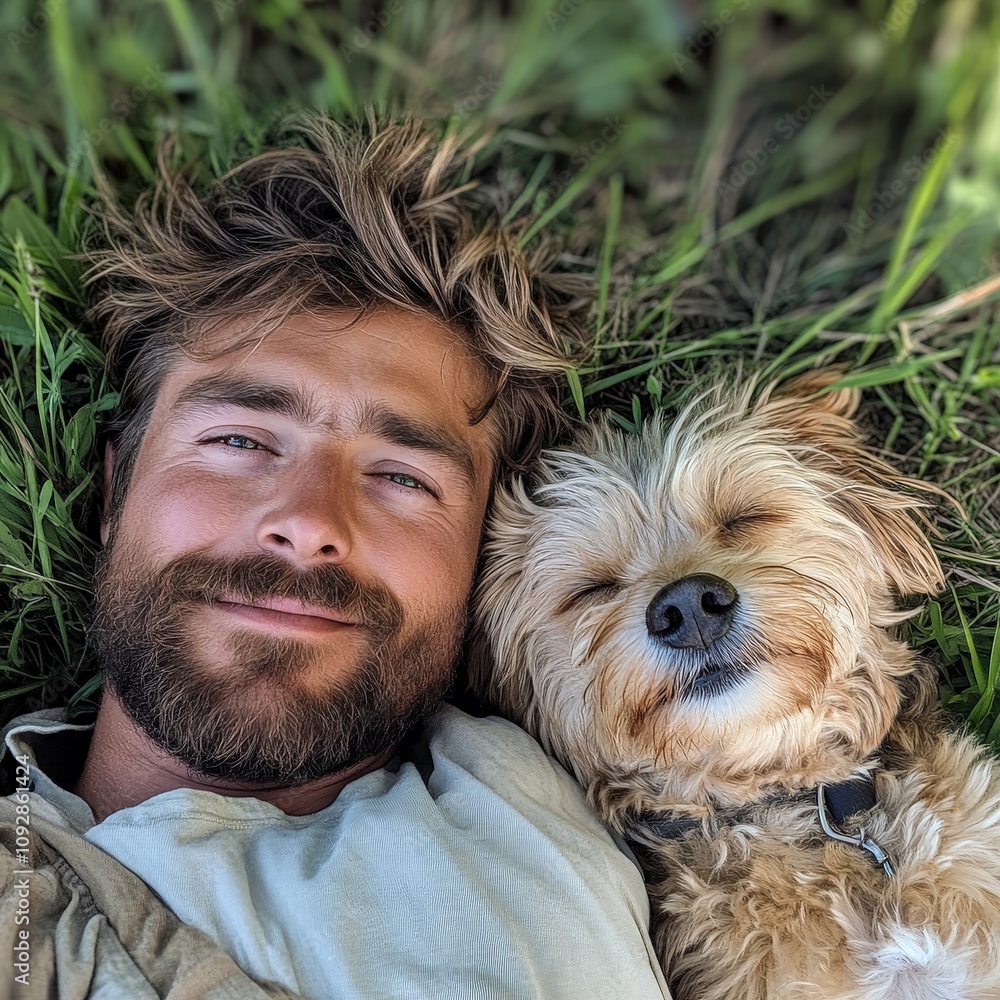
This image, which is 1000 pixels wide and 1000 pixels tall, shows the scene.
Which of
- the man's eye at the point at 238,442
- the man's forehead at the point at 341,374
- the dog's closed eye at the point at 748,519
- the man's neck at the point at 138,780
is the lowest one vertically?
the man's neck at the point at 138,780

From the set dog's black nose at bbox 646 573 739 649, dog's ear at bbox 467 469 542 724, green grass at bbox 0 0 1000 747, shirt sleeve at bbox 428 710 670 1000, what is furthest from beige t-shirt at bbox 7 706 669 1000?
green grass at bbox 0 0 1000 747

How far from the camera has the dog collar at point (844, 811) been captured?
287 centimetres

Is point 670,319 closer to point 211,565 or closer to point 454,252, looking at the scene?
point 454,252

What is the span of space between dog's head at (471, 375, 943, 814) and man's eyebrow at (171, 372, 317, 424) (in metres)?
0.86

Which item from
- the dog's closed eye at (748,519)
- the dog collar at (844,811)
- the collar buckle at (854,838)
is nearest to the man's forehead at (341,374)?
the dog's closed eye at (748,519)

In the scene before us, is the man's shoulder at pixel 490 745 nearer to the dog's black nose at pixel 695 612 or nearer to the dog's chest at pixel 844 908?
the dog's chest at pixel 844 908

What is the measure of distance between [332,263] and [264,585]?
4.13ft

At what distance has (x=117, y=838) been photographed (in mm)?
2746

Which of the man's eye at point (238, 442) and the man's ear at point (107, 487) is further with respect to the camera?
the man's ear at point (107, 487)

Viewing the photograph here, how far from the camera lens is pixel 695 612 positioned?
8.93 feet

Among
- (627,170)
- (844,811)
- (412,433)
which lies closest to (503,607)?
(412,433)

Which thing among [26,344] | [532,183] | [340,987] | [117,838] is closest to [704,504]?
[532,183]

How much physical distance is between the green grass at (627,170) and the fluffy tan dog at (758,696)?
13.6 inches

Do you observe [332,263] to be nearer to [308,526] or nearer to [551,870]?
[308,526]
